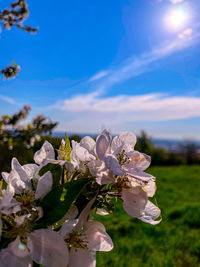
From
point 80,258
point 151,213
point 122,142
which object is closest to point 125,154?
point 122,142

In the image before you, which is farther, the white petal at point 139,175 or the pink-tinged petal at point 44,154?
the pink-tinged petal at point 44,154

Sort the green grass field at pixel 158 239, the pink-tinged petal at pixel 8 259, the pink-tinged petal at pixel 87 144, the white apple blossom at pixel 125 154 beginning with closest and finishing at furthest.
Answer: the pink-tinged petal at pixel 8 259 < the white apple blossom at pixel 125 154 < the pink-tinged petal at pixel 87 144 < the green grass field at pixel 158 239

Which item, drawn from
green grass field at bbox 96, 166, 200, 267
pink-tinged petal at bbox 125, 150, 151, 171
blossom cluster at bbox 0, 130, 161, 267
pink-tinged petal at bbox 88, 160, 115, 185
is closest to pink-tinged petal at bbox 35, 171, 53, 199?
blossom cluster at bbox 0, 130, 161, 267

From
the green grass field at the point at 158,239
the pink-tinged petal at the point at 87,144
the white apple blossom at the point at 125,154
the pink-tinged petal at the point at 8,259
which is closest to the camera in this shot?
the pink-tinged petal at the point at 8,259

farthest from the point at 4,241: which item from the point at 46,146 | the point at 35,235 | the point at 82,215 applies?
the point at 46,146

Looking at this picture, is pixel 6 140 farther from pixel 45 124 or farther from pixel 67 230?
pixel 67 230

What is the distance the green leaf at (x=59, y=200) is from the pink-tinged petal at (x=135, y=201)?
12 centimetres

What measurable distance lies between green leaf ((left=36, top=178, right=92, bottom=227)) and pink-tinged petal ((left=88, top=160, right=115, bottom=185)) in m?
0.05

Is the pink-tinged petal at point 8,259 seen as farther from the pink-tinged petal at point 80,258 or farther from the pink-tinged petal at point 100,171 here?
the pink-tinged petal at point 100,171

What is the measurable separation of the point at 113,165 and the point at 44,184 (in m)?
0.16

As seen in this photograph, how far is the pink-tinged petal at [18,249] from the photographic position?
0.51 metres

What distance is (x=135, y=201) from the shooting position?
60 centimetres

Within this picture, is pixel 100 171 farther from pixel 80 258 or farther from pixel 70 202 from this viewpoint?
pixel 80 258

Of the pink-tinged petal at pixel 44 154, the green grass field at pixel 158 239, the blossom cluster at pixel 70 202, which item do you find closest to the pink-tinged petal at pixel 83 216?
the blossom cluster at pixel 70 202
